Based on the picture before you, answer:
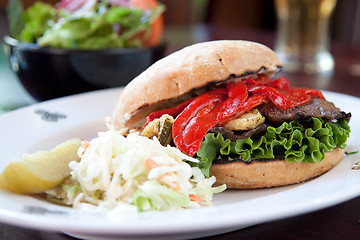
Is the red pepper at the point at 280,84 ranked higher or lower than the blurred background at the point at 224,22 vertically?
higher

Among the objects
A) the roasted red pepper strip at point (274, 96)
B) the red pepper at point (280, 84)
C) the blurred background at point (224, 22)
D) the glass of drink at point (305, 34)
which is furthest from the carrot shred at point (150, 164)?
the glass of drink at point (305, 34)

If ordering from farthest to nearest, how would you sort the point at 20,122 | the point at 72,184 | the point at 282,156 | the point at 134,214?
the point at 20,122 < the point at 282,156 < the point at 72,184 < the point at 134,214

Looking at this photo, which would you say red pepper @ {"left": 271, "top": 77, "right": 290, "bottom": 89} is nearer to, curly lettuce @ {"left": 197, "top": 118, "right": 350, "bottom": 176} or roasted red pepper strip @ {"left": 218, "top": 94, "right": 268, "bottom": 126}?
roasted red pepper strip @ {"left": 218, "top": 94, "right": 268, "bottom": 126}

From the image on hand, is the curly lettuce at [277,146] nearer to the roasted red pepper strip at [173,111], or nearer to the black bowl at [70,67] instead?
the roasted red pepper strip at [173,111]

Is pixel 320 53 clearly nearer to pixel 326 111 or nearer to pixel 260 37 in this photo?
pixel 260 37

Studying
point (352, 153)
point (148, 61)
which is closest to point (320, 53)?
point (148, 61)

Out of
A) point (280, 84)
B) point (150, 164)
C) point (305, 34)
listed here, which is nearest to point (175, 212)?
point (150, 164)
